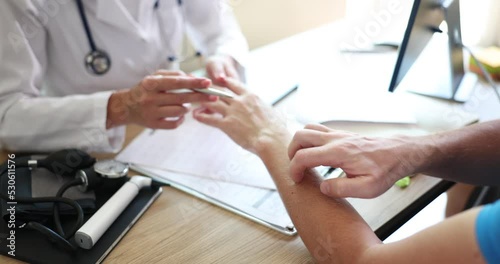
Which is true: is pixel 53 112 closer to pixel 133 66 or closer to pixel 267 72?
pixel 133 66

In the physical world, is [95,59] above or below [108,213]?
above

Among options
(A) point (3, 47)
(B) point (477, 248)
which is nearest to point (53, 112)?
(A) point (3, 47)

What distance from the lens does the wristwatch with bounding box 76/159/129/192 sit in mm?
768

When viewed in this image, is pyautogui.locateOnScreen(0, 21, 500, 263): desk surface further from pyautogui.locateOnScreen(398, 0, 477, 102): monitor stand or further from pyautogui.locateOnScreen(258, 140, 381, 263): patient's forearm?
pyautogui.locateOnScreen(398, 0, 477, 102): monitor stand

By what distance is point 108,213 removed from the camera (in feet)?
2.35

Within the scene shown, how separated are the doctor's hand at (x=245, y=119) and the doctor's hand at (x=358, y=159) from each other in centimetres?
12

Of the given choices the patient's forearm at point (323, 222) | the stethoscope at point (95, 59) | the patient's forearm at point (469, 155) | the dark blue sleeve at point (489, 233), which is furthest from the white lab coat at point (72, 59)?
the dark blue sleeve at point (489, 233)

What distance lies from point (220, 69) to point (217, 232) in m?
0.52

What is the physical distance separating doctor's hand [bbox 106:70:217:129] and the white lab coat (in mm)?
30

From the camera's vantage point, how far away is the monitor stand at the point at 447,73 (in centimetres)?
109

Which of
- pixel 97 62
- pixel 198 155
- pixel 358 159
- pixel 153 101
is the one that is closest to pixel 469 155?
pixel 358 159

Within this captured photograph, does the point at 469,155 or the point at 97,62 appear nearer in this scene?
the point at 469,155

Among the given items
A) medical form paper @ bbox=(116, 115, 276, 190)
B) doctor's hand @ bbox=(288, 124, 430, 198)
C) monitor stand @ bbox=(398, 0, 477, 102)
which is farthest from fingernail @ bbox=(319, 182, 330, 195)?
monitor stand @ bbox=(398, 0, 477, 102)

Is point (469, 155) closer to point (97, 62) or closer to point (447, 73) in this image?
point (447, 73)
